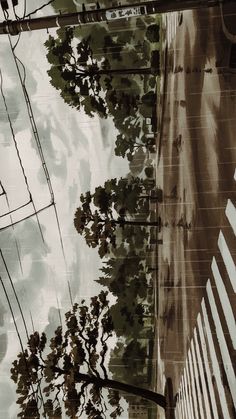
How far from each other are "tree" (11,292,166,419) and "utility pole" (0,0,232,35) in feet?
9.40

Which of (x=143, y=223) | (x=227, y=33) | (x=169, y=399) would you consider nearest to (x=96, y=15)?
(x=227, y=33)

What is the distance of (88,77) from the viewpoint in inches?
171

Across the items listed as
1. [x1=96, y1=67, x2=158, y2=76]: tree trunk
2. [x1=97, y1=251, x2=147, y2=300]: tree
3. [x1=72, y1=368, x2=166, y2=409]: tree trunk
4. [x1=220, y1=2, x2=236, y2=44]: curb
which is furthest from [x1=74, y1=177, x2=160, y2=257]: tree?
[x1=220, y1=2, x2=236, y2=44]: curb

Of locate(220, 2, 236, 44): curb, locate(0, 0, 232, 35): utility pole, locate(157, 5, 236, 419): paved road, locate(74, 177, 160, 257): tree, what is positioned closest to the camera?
locate(0, 0, 232, 35): utility pole

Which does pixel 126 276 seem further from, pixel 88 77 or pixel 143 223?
pixel 88 77

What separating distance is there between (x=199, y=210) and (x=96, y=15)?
205 centimetres

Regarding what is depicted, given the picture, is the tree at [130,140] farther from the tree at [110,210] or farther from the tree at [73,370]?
the tree at [73,370]

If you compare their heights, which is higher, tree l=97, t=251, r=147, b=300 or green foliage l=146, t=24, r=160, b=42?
green foliage l=146, t=24, r=160, b=42

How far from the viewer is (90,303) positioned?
15.3 ft

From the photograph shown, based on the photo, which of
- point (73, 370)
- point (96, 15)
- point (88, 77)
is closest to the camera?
point (96, 15)

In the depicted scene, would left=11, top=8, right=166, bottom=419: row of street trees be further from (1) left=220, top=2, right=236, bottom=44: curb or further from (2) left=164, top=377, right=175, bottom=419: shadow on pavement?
(1) left=220, top=2, right=236, bottom=44: curb

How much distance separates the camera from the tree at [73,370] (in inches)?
181

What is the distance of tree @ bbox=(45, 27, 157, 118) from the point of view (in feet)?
13.8

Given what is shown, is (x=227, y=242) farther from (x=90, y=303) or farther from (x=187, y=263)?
(x=90, y=303)
